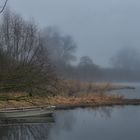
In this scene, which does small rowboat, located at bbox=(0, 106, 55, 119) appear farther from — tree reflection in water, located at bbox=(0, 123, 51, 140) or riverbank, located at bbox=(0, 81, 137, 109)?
riverbank, located at bbox=(0, 81, 137, 109)

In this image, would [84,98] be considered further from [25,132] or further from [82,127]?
[25,132]

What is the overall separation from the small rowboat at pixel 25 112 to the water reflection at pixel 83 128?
34.6 inches

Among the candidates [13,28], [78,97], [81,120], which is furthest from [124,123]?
[13,28]

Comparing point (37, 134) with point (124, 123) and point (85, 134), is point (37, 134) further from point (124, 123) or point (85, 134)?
point (124, 123)

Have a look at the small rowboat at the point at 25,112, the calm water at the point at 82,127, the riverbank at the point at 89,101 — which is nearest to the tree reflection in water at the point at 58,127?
the calm water at the point at 82,127

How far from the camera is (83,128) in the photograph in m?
21.4

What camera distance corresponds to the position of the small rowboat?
910 inches

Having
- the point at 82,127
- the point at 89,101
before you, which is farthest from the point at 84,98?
the point at 82,127

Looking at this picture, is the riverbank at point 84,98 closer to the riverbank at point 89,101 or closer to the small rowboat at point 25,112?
the riverbank at point 89,101

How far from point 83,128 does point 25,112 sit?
4.10 m

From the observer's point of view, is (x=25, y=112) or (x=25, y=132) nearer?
(x=25, y=132)

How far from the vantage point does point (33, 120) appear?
23641 millimetres

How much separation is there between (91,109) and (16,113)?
26.1 ft

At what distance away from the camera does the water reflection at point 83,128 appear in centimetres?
1865
